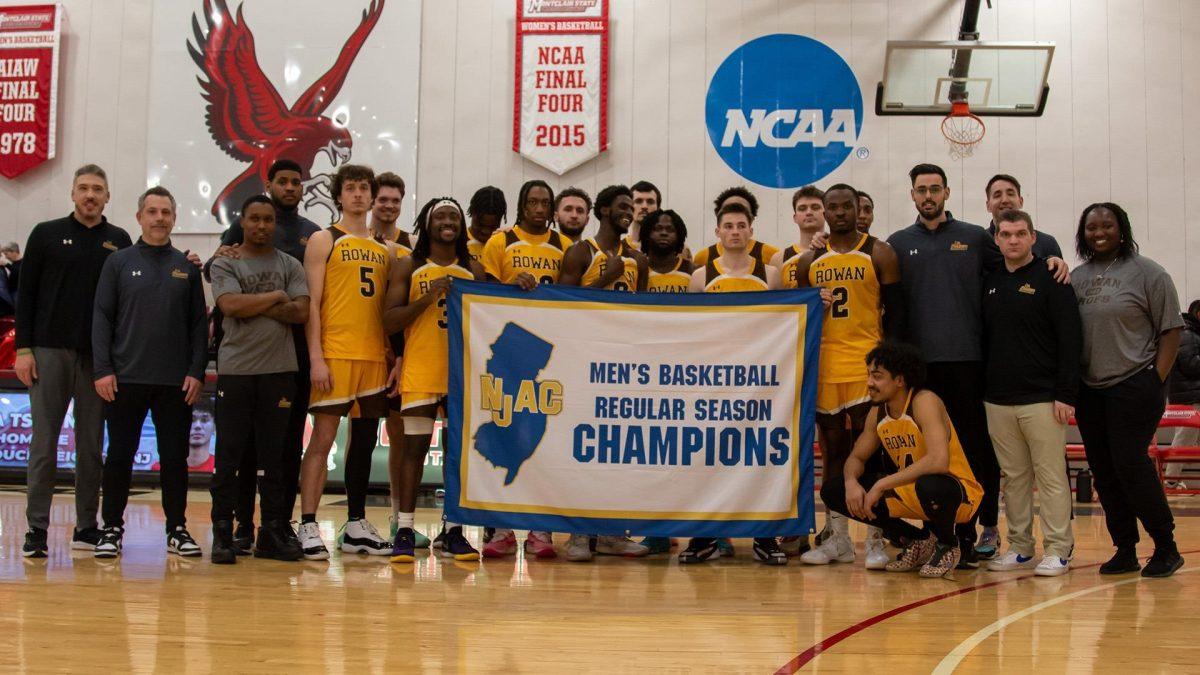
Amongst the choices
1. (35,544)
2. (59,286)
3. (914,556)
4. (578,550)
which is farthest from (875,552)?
(59,286)

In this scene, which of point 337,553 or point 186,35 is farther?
point 186,35

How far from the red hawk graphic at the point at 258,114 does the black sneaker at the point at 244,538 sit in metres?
7.26

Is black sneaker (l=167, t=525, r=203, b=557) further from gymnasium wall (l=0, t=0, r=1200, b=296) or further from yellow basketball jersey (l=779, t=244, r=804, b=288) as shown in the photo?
gymnasium wall (l=0, t=0, r=1200, b=296)

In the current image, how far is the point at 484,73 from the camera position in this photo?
1195 centimetres

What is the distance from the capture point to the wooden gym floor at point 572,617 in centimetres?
308

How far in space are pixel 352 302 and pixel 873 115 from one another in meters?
7.98

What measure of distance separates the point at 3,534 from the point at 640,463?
350cm

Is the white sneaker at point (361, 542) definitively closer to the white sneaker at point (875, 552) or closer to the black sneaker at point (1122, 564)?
the white sneaker at point (875, 552)

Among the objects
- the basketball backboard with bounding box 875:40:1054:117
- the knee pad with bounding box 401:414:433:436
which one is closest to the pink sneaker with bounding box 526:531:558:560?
the knee pad with bounding box 401:414:433:436

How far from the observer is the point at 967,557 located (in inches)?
203

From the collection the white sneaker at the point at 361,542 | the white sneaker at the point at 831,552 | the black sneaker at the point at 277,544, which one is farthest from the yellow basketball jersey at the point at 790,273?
the black sneaker at the point at 277,544

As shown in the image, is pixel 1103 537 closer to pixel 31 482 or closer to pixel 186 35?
pixel 31 482

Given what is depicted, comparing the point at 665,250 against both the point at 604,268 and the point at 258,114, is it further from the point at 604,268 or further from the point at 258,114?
the point at 258,114

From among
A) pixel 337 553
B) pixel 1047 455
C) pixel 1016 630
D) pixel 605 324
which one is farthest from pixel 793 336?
pixel 337 553
